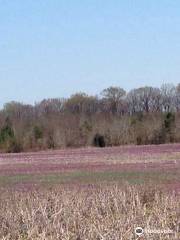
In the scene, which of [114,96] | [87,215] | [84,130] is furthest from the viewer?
[114,96]

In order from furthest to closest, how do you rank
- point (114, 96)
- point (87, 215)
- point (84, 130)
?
1. point (114, 96)
2. point (84, 130)
3. point (87, 215)

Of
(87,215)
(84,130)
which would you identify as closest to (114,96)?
(84,130)

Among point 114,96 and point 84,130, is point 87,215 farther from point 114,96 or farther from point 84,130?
point 114,96

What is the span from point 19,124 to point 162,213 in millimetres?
75741

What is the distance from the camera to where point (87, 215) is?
1212 cm

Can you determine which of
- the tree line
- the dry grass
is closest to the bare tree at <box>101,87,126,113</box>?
the tree line

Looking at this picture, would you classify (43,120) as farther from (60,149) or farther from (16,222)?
(16,222)

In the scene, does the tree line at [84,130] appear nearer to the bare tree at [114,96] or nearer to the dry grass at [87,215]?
the bare tree at [114,96]

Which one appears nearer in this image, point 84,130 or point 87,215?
point 87,215

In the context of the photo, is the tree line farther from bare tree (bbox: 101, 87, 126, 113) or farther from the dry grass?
the dry grass

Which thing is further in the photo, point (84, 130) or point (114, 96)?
point (114, 96)

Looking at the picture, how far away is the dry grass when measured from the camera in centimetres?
1026

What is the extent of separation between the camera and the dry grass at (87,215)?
10.3 meters

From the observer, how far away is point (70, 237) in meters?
10.3
